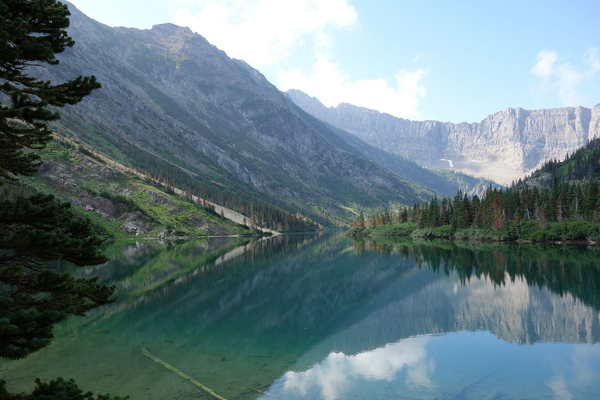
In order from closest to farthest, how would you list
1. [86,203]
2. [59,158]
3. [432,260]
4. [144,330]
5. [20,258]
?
[20,258] → [144,330] → [432,260] → [86,203] → [59,158]

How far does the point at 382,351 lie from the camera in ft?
76.0

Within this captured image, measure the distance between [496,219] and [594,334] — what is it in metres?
98.6

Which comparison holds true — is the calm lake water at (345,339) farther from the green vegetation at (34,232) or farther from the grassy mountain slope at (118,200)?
the grassy mountain slope at (118,200)

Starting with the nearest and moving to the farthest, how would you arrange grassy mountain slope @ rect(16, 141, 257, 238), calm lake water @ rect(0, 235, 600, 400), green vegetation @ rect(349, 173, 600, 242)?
calm lake water @ rect(0, 235, 600, 400)
green vegetation @ rect(349, 173, 600, 242)
grassy mountain slope @ rect(16, 141, 257, 238)

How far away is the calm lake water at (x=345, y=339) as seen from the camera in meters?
17.7

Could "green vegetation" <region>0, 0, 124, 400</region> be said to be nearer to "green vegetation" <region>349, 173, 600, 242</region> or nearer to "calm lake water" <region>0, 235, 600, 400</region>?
"calm lake water" <region>0, 235, 600, 400</region>

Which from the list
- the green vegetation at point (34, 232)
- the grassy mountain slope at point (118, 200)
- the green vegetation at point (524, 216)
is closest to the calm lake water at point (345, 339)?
the green vegetation at point (34, 232)

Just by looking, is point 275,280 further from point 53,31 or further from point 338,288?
point 53,31

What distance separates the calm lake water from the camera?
1767 cm

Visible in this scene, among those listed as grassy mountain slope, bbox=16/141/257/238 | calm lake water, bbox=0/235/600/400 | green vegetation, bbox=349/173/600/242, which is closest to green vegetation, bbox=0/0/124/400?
calm lake water, bbox=0/235/600/400

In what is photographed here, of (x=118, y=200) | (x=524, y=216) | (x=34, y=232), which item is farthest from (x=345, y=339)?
(x=118, y=200)

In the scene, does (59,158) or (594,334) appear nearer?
(594,334)

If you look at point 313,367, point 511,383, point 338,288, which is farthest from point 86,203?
point 511,383

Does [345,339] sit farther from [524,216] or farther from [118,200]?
[118,200]
